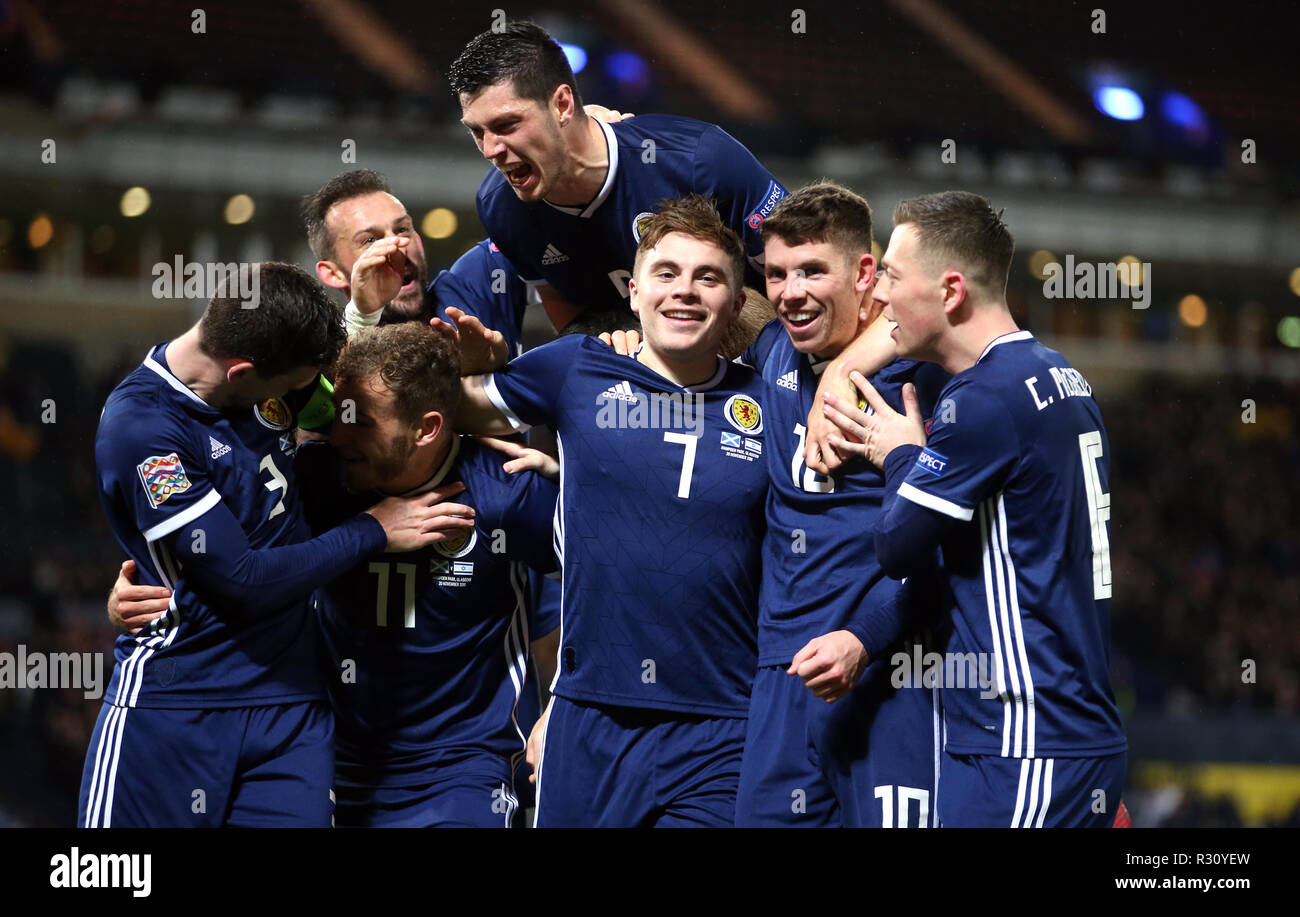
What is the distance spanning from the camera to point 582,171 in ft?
14.4

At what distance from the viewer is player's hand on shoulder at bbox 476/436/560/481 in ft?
13.4

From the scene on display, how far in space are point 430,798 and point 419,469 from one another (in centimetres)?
101

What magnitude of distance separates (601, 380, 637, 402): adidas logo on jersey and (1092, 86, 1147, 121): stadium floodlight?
54.7 feet

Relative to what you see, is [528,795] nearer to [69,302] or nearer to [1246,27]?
[69,302]

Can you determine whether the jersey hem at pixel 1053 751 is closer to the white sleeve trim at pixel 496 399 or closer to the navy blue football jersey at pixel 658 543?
the navy blue football jersey at pixel 658 543

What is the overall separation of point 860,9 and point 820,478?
1078cm

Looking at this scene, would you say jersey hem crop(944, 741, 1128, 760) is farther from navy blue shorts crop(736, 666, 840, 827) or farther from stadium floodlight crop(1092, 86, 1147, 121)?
stadium floodlight crop(1092, 86, 1147, 121)

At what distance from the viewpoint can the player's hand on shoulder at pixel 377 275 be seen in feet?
13.9

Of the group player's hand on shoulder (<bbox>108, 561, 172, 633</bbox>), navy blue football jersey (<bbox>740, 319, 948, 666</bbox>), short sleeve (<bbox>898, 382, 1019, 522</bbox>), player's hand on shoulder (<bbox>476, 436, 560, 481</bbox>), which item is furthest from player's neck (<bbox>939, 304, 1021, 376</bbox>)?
player's hand on shoulder (<bbox>108, 561, 172, 633</bbox>)

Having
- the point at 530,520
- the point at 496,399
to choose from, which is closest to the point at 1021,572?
the point at 530,520

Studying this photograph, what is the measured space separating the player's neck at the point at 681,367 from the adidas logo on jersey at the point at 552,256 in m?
0.82

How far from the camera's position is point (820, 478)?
3.69 m

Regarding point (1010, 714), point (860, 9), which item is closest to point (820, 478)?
point (1010, 714)
